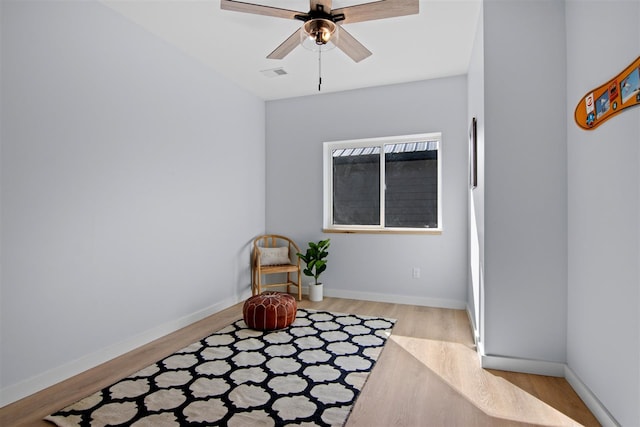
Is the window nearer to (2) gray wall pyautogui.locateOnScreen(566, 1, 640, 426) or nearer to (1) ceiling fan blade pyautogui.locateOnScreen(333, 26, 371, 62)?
(1) ceiling fan blade pyautogui.locateOnScreen(333, 26, 371, 62)

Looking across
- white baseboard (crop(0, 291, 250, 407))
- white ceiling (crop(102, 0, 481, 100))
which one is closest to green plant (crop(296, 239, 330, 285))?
white baseboard (crop(0, 291, 250, 407))

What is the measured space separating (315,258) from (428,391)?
2.26 meters

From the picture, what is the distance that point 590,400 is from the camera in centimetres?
188

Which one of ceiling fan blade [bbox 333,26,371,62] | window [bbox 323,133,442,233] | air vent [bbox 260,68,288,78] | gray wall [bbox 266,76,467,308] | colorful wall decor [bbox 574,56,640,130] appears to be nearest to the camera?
colorful wall decor [bbox 574,56,640,130]

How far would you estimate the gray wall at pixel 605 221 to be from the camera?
1506 millimetres

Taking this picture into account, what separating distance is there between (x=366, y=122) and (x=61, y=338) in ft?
11.6

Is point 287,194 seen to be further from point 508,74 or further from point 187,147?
point 508,74

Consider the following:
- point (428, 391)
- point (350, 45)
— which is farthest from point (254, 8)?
point (428, 391)

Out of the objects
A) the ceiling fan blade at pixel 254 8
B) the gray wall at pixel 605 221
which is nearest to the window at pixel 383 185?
the gray wall at pixel 605 221

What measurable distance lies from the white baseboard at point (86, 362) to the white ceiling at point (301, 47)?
8.31 feet

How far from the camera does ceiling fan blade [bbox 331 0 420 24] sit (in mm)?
2023

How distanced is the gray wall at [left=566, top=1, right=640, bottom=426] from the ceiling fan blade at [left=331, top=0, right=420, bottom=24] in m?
0.95

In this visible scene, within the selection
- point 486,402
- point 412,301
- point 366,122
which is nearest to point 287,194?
point 366,122

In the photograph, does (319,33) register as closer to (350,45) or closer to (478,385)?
(350,45)
